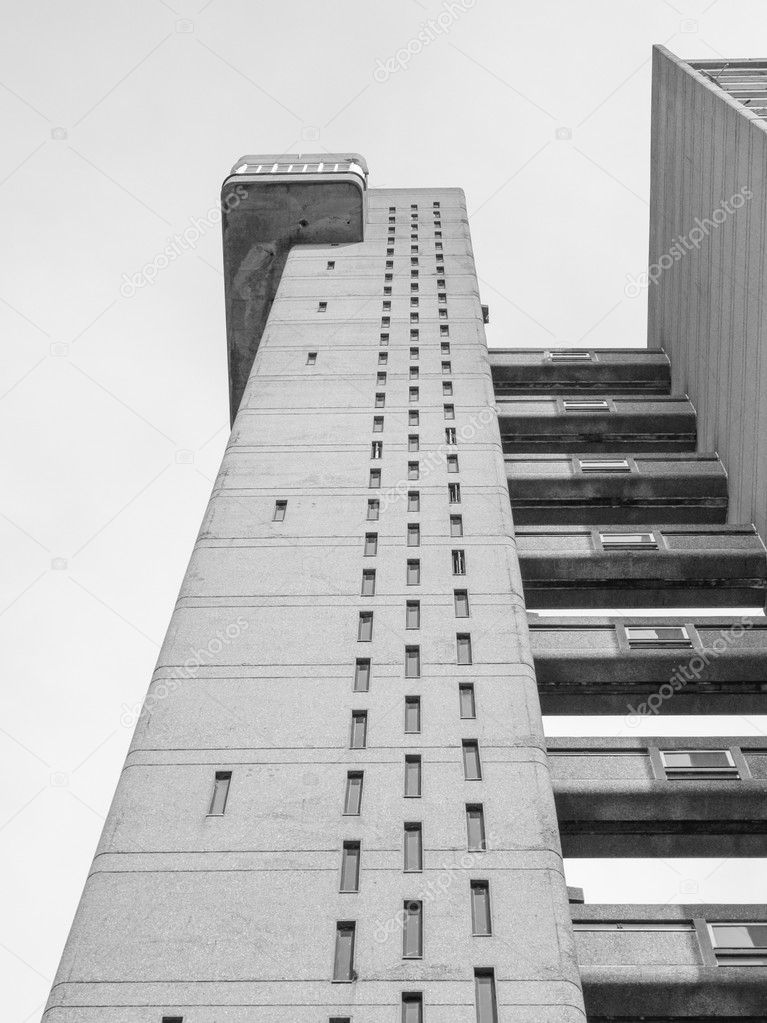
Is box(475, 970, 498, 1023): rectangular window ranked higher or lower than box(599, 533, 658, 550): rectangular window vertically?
lower

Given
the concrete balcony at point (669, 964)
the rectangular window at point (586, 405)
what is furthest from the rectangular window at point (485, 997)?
the rectangular window at point (586, 405)

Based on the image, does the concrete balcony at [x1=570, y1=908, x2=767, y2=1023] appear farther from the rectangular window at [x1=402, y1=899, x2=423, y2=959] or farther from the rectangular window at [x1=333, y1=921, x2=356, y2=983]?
the rectangular window at [x1=333, y1=921, x2=356, y2=983]

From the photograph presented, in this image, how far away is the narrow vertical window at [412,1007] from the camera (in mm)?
16500

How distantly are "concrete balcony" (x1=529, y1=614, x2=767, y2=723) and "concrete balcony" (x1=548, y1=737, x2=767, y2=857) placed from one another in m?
2.73

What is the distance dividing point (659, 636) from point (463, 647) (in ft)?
20.0

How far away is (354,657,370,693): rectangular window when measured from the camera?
23.3 m

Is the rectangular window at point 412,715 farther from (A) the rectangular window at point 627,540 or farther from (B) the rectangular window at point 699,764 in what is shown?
(A) the rectangular window at point 627,540

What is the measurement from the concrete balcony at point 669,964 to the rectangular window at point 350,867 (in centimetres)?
407

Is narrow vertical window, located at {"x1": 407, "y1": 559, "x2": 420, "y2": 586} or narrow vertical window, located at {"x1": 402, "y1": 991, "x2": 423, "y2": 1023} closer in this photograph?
narrow vertical window, located at {"x1": 402, "y1": 991, "x2": 423, "y2": 1023}

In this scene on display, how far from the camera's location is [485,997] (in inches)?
664

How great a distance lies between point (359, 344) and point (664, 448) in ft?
34.7

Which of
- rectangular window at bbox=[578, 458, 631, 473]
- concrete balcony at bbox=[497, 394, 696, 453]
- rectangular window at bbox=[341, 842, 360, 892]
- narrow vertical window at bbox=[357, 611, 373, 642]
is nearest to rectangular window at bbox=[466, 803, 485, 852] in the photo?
rectangular window at bbox=[341, 842, 360, 892]

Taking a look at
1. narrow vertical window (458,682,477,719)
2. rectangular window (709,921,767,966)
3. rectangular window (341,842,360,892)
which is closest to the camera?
rectangular window (341,842,360,892)

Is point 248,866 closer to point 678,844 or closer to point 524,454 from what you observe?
point 678,844
